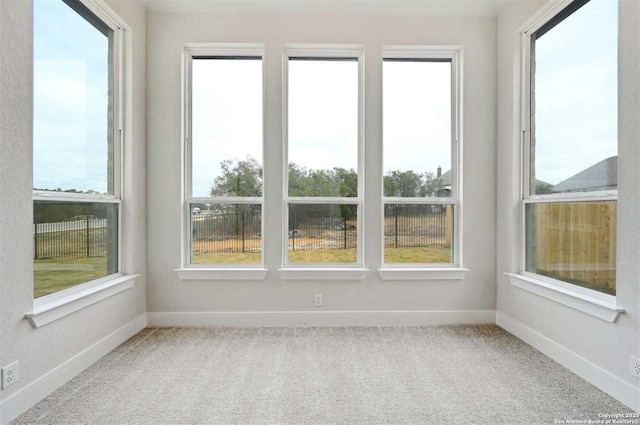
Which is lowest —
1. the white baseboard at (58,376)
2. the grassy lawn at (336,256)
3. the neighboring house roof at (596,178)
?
the white baseboard at (58,376)

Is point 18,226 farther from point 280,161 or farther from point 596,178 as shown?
point 596,178

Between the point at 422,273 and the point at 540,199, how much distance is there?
Answer: 112 cm

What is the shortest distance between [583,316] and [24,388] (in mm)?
3313

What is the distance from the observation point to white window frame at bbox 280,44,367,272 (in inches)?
124

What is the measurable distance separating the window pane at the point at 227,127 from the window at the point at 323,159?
32 cm

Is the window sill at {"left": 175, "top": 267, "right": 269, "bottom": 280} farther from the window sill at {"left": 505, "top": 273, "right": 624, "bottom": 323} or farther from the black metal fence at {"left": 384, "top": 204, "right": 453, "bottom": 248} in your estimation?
the window sill at {"left": 505, "top": 273, "right": 624, "bottom": 323}

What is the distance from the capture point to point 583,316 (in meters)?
2.24

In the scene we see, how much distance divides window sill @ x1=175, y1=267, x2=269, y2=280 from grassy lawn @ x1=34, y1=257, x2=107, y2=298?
25.3 inches

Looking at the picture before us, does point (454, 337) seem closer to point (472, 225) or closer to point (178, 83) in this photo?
point (472, 225)

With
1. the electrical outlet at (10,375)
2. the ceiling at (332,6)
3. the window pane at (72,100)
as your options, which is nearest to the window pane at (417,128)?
the ceiling at (332,6)

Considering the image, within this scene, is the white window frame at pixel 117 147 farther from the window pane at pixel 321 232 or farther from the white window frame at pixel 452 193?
the white window frame at pixel 452 193

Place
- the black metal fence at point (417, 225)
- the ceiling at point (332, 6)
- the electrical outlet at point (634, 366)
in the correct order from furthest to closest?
the black metal fence at point (417, 225) < the ceiling at point (332, 6) < the electrical outlet at point (634, 366)

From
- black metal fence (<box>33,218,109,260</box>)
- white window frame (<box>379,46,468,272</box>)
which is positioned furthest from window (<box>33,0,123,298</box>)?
white window frame (<box>379,46,468,272</box>)

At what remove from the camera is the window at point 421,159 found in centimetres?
326
